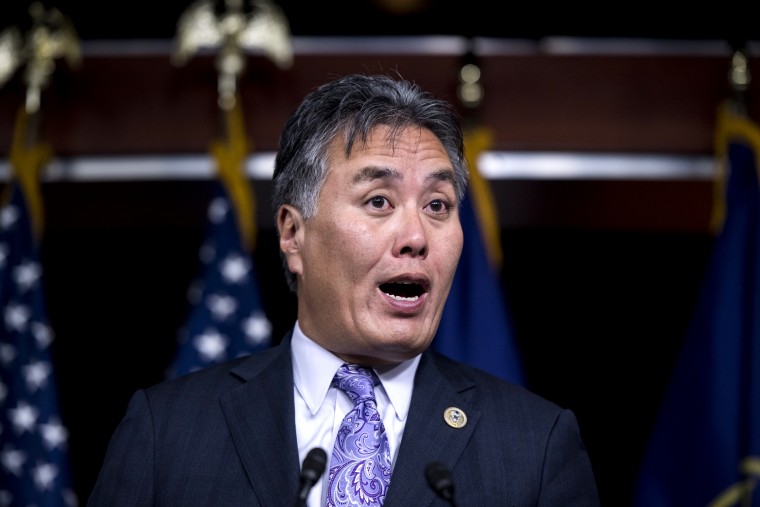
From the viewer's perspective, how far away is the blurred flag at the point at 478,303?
9.42ft

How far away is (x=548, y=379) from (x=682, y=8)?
56.8 inches

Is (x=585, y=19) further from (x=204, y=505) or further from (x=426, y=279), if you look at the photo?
(x=204, y=505)

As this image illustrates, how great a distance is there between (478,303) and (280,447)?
130 centimetres

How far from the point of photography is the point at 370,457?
1707 millimetres

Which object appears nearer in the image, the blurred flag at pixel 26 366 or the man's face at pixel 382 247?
the man's face at pixel 382 247

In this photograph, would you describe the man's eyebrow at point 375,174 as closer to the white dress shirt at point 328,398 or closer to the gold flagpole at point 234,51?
the white dress shirt at point 328,398

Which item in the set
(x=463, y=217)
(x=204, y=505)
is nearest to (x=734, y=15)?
(x=463, y=217)

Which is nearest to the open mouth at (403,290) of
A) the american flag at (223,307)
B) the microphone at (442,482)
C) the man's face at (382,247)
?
the man's face at (382,247)

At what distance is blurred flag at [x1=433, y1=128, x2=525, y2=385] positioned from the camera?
287cm

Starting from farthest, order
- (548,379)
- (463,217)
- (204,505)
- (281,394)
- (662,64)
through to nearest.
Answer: (548,379), (662,64), (463,217), (281,394), (204,505)

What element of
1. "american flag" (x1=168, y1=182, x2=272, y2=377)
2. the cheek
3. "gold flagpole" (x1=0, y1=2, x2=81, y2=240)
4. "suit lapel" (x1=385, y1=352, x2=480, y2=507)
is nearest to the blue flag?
"american flag" (x1=168, y1=182, x2=272, y2=377)

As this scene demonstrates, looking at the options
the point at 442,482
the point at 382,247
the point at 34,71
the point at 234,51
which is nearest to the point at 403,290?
the point at 382,247

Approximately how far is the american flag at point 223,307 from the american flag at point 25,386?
0.41 m

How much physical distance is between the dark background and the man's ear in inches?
56.7
